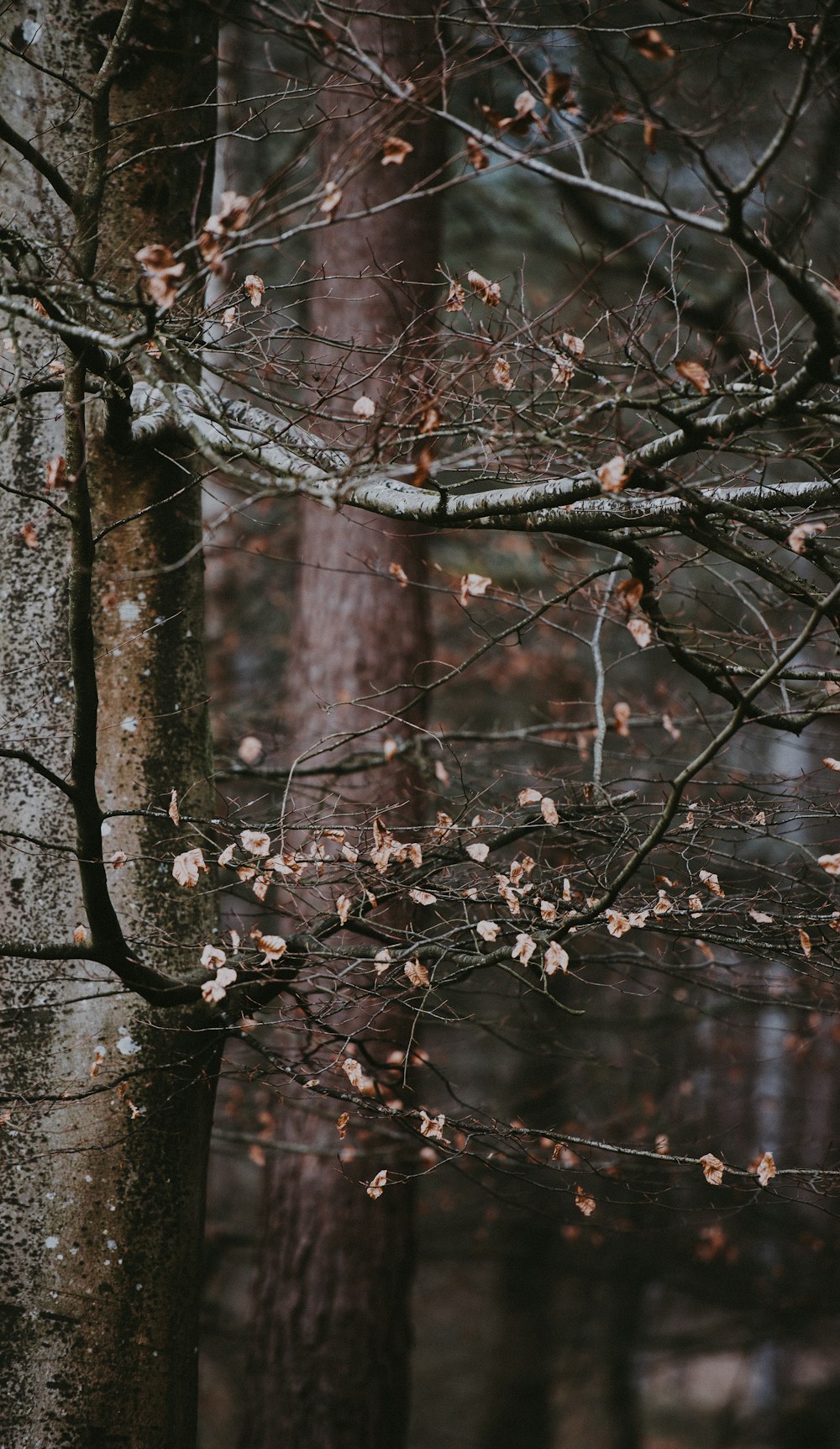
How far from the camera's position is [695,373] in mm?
2250

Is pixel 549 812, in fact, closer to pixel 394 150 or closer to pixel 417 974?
pixel 417 974

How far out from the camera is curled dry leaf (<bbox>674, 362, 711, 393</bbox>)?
2.23 m

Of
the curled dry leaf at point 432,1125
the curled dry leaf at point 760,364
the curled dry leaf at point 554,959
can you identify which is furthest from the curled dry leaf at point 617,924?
the curled dry leaf at point 760,364


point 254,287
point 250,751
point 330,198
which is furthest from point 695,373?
point 250,751

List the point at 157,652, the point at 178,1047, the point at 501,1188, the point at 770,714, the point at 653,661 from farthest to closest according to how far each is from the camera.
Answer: the point at 653,661 < the point at 501,1188 < the point at 157,652 < the point at 178,1047 < the point at 770,714

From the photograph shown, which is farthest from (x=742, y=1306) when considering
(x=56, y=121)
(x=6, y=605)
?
(x=56, y=121)

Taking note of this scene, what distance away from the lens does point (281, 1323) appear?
488 centimetres

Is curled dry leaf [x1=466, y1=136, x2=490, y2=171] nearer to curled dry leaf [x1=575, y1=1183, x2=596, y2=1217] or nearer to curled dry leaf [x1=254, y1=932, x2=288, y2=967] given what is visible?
curled dry leaf [x1=254, y1=932, x2=288, y2=967]

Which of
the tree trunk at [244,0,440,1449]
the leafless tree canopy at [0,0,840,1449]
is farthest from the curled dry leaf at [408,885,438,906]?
the tree trunk at [244,0,440,1449]

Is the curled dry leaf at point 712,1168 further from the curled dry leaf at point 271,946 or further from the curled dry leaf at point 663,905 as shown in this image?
the curled dry leaf at point 271,946

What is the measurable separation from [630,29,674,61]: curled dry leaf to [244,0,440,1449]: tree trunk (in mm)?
2089

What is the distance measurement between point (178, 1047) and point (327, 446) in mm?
1921

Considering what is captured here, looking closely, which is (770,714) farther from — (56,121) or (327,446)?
(56,121)

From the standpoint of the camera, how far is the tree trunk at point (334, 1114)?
475 cm
